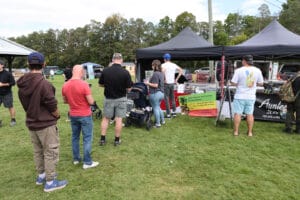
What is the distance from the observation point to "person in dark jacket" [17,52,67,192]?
2672mm

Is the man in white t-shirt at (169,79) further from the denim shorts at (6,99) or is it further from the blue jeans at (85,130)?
the denim shorts at (6,99)

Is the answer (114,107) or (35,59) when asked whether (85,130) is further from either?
(35,59)

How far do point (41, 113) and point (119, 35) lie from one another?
5365cm

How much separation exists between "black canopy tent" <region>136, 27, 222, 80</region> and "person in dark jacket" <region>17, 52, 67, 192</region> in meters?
4.78

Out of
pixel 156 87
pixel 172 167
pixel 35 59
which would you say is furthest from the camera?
pixel 156 87

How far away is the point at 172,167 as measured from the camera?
3670 millimetres

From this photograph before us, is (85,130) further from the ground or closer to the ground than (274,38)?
closer to the ground

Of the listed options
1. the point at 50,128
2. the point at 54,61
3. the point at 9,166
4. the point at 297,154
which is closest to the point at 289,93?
the point at 297,154

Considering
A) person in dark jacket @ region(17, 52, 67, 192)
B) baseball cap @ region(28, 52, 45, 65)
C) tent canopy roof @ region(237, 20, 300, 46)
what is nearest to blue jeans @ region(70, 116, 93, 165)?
person in dark jacket @ region(17, 52, 67, 192)

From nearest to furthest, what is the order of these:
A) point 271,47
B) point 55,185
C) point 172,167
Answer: point 55,185 < point 172,167 < point 271,47

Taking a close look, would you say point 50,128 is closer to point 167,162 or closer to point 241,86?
point 167,162

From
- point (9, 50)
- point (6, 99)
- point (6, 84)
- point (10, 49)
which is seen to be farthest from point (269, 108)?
point (10, 49)

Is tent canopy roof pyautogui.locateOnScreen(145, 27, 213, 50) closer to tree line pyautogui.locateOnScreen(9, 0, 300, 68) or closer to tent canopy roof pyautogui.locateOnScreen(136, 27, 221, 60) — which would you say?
tent canopy roof pyautogui.locateOnScreen(136, 27, 221, 60)

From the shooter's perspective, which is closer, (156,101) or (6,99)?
(156,101)
